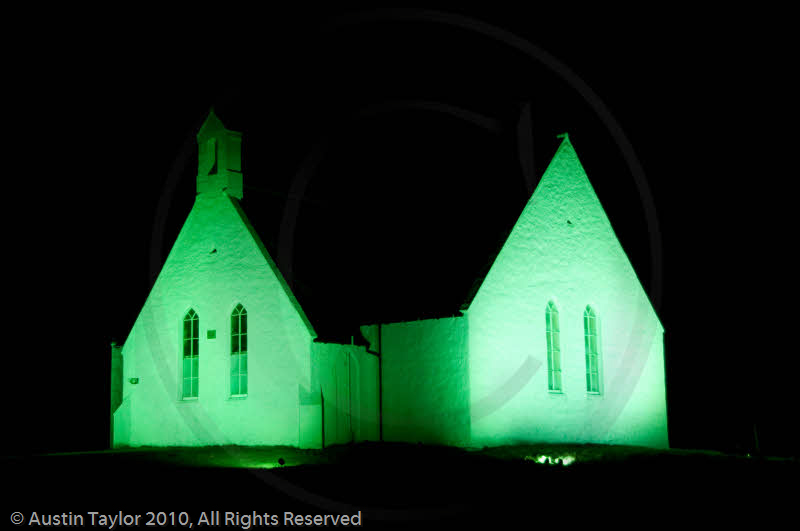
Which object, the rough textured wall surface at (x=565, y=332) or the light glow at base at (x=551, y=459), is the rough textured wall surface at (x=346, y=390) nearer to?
the rough textured wall surface at (x=565, y=332)

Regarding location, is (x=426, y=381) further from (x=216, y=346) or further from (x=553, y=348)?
(x=216, y=346)

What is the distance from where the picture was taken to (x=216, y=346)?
32.4 metres

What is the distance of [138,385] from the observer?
34.4 m

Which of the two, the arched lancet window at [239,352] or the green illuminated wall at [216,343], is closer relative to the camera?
the green illuminated wall at [216,343]

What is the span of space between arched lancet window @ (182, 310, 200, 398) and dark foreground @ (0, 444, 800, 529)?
4.10 metres

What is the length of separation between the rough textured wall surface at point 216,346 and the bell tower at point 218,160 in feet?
1.30

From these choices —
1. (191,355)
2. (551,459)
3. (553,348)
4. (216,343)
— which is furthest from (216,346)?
(551,459)

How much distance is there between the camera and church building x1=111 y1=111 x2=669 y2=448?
98.5 feet

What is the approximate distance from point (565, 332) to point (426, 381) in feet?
17.0

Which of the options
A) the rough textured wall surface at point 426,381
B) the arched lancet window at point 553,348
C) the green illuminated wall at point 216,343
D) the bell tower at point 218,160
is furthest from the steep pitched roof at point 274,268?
the arched lancet window at point 553,348

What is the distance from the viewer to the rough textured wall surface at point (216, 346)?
100ft

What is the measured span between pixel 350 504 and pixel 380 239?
14.7 meters

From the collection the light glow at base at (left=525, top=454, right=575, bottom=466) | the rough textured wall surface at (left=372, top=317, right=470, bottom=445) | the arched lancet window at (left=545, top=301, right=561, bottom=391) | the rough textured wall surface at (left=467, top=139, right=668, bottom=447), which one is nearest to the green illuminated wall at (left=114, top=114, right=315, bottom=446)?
the rough textured wall surface at (left=372, top=317, right=470, bottom=445)

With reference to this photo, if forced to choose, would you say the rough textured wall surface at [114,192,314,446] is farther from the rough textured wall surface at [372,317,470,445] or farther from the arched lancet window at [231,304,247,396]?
the rough textured wall surface at [372,317,470,445]
